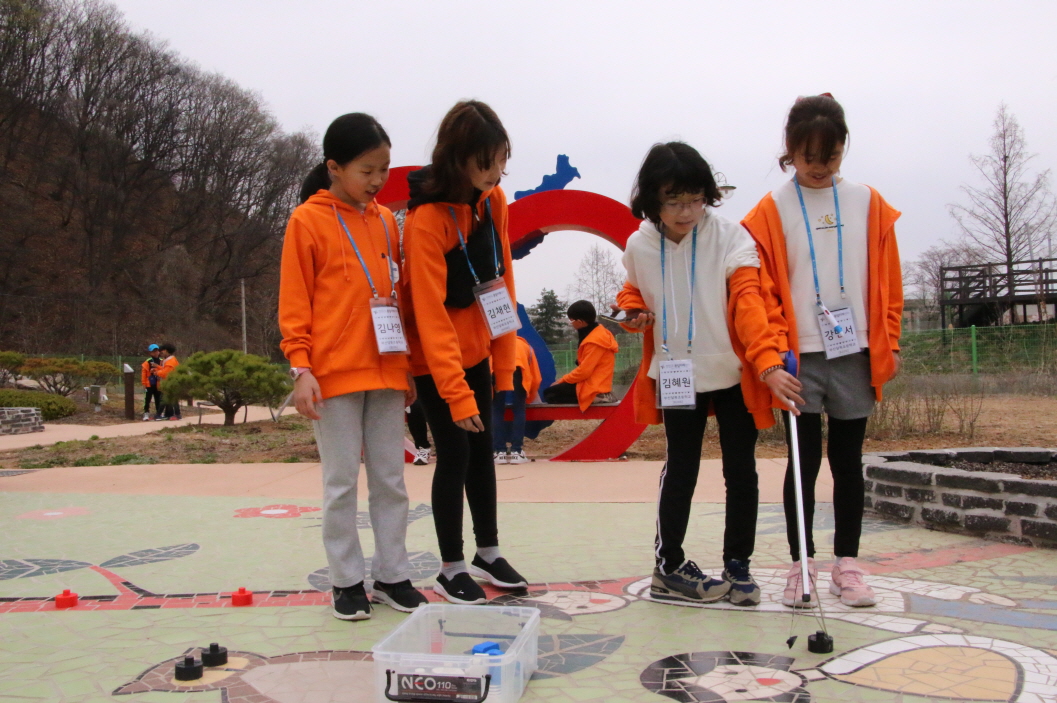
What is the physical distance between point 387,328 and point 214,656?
3.44ft

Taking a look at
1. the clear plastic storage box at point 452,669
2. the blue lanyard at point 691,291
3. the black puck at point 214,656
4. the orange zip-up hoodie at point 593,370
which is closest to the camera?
the clear plastic storage box at point 452,669

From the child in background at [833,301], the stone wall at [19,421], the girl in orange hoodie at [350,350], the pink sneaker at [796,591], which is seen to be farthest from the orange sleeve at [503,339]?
the stone wall at [19,421]

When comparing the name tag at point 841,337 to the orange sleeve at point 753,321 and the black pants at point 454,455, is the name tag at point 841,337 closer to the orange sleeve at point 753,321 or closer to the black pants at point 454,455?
the orange sleeve at point 753,321

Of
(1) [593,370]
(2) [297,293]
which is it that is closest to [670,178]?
(2) [297,293]

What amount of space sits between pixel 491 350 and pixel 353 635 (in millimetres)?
1052

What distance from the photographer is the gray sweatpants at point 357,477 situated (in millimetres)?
2773

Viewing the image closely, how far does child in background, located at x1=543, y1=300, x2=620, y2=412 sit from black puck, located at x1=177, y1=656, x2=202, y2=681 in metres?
4.96

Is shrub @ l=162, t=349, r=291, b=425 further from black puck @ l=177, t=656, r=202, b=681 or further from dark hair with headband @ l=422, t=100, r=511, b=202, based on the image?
black puck @ l=177, t=656, r=202, b=681

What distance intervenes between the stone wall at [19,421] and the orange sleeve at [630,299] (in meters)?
12.0

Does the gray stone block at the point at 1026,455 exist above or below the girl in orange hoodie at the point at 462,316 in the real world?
below

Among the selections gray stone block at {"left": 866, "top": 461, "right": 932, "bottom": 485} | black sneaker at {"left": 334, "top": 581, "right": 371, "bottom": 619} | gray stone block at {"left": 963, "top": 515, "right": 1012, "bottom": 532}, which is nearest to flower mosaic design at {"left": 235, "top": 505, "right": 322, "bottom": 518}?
black sneaker at {"left": 334, "top": 581, "right": 371, "bottom": 619}

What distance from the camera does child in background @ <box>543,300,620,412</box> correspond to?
7.10 m

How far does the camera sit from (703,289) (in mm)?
2869

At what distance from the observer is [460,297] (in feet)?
9.50
